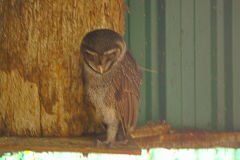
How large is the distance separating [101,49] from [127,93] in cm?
38

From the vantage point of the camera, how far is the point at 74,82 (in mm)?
1992

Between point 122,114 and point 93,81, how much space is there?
0.27 m

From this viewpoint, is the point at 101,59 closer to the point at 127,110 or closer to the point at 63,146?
the point at 127,110

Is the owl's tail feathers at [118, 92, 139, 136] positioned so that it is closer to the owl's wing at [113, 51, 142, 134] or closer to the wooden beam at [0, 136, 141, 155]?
the owl's wing at [113, 51, 142, 134]

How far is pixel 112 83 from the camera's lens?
178 centimetres

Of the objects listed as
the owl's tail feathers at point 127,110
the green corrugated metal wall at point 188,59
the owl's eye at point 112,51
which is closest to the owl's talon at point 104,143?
the owl's tail feathers at point 127,110

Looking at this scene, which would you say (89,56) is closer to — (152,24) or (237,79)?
(152,24)

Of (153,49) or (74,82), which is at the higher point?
(153,49)

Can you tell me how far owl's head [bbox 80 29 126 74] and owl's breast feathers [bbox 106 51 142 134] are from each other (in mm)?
137

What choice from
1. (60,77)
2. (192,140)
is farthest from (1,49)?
(192,140)

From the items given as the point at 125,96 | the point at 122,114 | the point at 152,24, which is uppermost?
the point at 152,24

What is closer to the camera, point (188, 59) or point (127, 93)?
point (127, 93)

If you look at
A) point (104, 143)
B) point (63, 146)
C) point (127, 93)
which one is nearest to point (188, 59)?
point (127, 93)

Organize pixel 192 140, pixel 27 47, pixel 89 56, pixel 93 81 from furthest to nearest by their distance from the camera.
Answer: pixel 192 140, pixel 27 47, pixel 93 81, pixel 89 56
